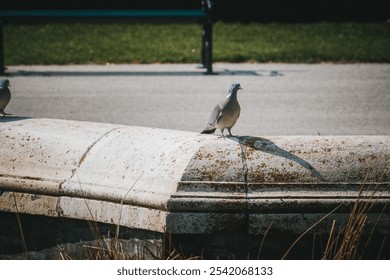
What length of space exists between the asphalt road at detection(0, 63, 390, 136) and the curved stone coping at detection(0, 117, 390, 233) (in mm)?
2426

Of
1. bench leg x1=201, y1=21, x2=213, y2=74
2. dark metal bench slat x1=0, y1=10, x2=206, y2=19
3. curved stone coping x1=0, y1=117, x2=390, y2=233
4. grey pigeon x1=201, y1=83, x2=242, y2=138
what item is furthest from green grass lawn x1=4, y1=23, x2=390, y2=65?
curved stone coping x1=0, y1=117, x2=390, y2=233

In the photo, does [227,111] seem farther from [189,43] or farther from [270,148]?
[189,43]

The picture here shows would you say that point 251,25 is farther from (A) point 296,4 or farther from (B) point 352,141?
(B) point 352,141

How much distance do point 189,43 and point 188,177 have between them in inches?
355

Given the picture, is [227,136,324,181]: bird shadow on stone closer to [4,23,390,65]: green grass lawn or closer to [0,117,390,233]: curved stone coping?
[0,117,390,233]: curved stone coping

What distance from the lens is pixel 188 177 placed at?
2.89 metres

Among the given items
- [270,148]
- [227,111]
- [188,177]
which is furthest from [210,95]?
[188,177]

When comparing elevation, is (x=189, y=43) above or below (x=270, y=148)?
below

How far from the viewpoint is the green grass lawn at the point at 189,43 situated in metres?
9.77

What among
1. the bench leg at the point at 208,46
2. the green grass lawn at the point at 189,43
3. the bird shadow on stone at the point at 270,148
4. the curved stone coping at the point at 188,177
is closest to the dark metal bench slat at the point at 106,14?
the bench leg at the point at 208,46

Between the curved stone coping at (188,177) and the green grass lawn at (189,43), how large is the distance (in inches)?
255

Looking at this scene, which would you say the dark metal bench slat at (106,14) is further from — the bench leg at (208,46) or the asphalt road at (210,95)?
the asphalt road at (210,95)
